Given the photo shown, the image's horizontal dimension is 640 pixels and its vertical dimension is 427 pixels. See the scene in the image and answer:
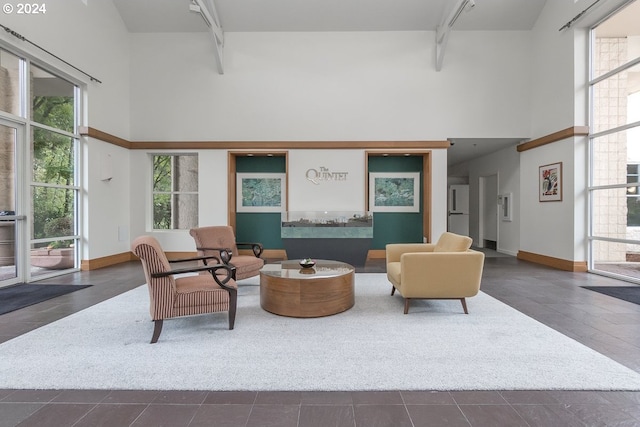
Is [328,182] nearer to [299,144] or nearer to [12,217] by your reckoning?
[299,144]

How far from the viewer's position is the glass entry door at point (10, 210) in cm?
487

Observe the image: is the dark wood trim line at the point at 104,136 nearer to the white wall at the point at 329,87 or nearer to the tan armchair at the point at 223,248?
the white wall at the point at 329,87

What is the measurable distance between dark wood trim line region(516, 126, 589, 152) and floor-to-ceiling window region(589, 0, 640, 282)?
22 centimetres

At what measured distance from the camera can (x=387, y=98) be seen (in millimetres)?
7641

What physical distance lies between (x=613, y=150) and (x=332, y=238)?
19.5 ft

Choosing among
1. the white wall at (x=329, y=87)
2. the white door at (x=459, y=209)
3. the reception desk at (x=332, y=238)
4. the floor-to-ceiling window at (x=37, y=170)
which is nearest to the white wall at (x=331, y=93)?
the white wall at (x=329, y=87)

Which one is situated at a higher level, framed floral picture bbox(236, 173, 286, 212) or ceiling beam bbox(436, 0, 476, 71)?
ceiling beam bbox(436, 0, 476, 71)

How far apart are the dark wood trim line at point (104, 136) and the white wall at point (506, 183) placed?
9.72 m

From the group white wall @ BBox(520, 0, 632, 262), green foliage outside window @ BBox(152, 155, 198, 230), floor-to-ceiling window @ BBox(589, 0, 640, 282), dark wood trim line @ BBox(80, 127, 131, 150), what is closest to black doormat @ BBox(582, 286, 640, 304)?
floor-to-ceiling window @ BBox(589, 0, 640, 282)

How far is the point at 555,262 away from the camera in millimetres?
6688

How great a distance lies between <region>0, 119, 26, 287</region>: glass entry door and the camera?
192 inches

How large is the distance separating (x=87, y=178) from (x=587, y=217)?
997 cm

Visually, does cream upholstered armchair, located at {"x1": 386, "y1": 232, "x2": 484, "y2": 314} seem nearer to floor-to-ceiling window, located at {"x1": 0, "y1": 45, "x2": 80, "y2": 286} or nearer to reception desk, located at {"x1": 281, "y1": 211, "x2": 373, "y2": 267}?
reception desk, located at {"x1": 281, "y1": 211, "x2": 373, "y2": 267}

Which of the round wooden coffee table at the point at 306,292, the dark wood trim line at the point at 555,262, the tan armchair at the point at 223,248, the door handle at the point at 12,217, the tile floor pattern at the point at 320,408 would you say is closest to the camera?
the tile floor pattern at the point at 320,408
